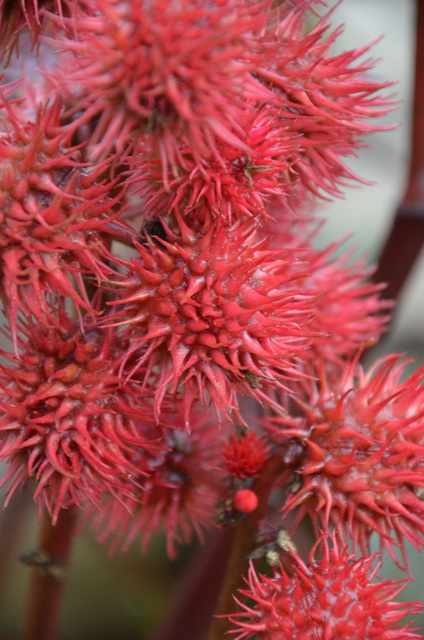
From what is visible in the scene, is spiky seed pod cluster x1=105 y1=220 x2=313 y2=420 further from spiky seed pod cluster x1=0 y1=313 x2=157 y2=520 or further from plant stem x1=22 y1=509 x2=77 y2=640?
plant stem x1=22 y1=509 x2=77 y2=640

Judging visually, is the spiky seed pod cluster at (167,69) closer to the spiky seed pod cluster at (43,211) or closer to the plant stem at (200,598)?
the spiky seed pod cluster at (43,211)

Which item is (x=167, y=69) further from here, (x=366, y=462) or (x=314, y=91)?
(x=366, y=462)

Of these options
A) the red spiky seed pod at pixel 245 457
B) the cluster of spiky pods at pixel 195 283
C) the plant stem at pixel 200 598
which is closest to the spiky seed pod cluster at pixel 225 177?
the cluster of spiky pods at pixel 195 283

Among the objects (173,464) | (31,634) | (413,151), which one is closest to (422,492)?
(173,464)

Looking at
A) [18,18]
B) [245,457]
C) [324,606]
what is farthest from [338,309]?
[18,18]

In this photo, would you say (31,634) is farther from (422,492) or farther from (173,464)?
(422,492)

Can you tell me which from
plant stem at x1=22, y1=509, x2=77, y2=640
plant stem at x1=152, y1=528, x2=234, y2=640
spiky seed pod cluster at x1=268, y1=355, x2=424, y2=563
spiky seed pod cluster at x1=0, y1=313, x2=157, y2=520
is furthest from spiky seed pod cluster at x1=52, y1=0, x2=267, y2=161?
plant stem at x1=152, y1=528, x2=234, y2=640
